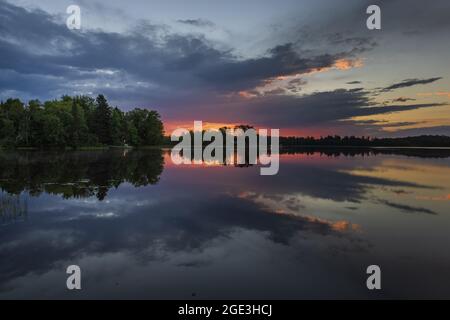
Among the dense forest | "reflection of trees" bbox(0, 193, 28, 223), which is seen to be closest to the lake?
"reflection of trees" bbox(0, 193, 28, 223)

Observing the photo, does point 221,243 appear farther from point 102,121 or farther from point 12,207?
point 102,121

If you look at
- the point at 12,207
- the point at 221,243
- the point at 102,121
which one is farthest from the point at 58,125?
the point at 221,243

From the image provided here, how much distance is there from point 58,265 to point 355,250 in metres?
9.37

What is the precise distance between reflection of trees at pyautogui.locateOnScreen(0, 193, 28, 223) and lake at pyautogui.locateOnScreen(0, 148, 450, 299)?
0.14 ft

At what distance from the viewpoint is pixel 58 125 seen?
85812mm

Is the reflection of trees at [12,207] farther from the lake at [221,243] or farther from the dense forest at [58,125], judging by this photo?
the dense forest at [58,125]

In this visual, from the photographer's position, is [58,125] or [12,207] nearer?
[12,207]

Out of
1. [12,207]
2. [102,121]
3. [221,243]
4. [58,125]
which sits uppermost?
[102,121]

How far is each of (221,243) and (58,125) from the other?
87883 mm

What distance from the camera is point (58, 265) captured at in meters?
9.18

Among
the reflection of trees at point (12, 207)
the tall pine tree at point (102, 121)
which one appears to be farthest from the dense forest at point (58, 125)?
the reflection of trees at point (12, 207)

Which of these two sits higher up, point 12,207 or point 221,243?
point 12,207

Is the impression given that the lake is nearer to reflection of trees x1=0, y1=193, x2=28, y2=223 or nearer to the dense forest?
reflection of trees x1=0, y1=193, x2=28, y2=223
